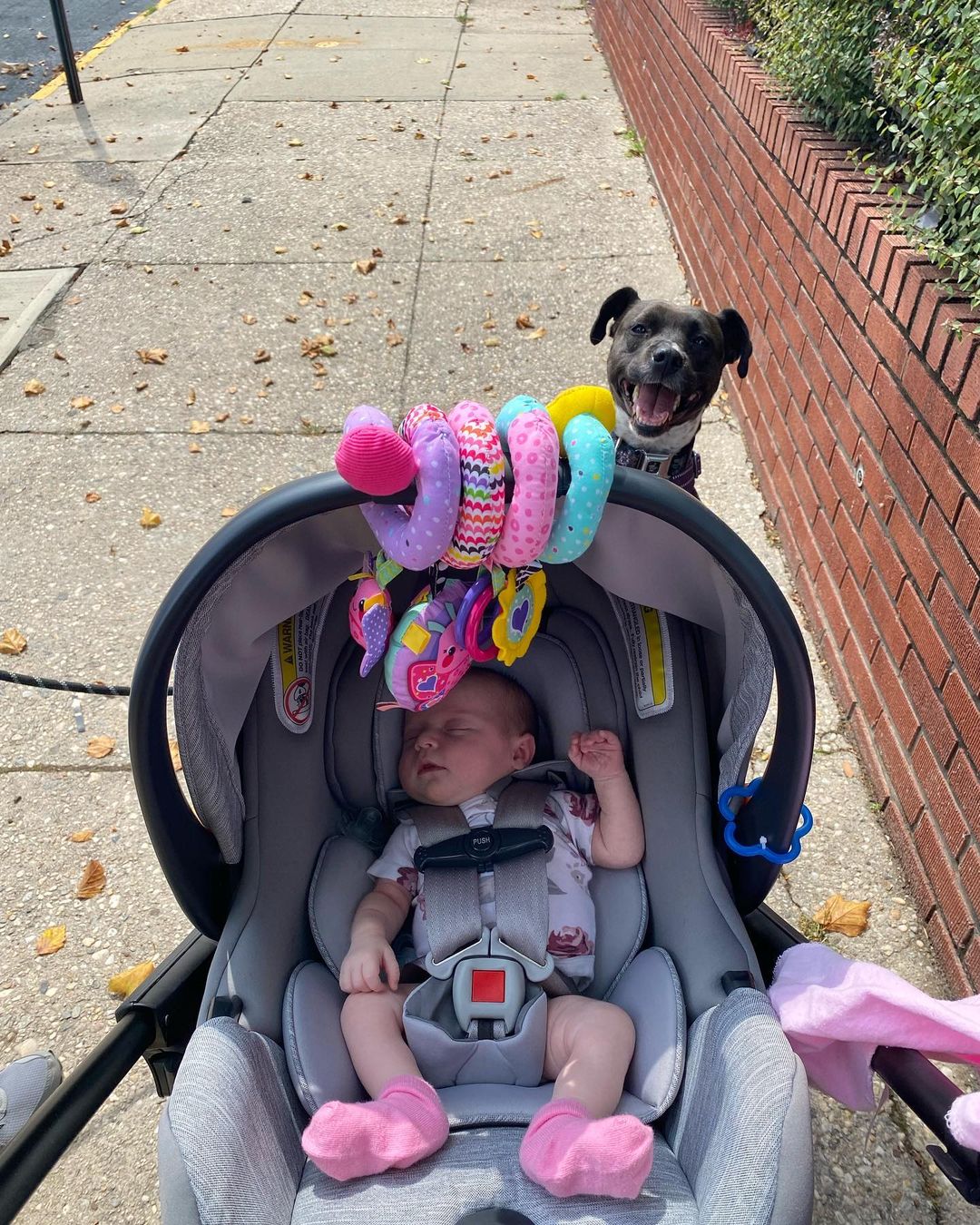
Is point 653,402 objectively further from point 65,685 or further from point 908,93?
point 65,685

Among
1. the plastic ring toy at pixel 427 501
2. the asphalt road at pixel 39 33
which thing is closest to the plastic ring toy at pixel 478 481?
the plastic ring toy at pixel 427 501

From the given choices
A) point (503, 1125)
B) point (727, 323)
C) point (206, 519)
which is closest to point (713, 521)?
point (503, 1125)

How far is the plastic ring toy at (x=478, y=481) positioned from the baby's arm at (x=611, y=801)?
0.81 meters

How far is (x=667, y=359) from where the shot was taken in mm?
3143

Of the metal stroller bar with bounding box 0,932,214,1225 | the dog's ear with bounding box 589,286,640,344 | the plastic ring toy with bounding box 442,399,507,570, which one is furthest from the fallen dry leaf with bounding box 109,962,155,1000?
the dog's ear with bounding box 589,286,640,344

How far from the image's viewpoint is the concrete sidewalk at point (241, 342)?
2758 millimetres

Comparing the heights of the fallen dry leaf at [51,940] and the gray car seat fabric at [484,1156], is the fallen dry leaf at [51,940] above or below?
below

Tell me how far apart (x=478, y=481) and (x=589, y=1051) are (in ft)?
3.84

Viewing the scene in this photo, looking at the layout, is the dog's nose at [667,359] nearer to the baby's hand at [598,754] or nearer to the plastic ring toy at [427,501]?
the baby's hand at [598,754]

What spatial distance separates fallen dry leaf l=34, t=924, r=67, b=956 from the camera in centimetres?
278

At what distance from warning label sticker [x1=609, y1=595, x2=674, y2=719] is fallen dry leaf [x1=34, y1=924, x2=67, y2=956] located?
1718 mm

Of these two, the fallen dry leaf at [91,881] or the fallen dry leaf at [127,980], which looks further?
the fallen dry leaf at [91,881]

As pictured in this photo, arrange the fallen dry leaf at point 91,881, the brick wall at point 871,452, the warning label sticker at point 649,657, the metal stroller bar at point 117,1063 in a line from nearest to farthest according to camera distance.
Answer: the metal stroller bar at point 117,1063 → the warning label sticker at point 649,657 → the brick wall at point 871,452 → the fallen dry leaf at point 91,881

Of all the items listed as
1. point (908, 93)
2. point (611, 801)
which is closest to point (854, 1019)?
point (611, 801)
